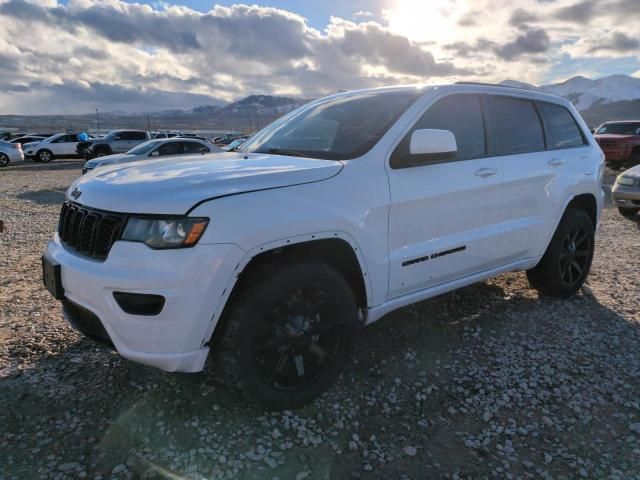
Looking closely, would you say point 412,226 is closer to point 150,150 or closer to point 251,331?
point 251,331

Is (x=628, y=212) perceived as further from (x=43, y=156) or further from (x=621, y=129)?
(x=43, y=156)

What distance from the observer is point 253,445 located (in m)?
2.62

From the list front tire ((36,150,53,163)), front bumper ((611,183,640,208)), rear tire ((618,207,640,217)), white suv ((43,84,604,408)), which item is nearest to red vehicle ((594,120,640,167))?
rear tire ((618,207,640,217))

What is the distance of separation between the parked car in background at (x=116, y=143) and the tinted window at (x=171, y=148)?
37.9 ft

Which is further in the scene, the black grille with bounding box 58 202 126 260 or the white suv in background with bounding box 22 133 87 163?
the white suv in background with bounding box 22 133 87 163

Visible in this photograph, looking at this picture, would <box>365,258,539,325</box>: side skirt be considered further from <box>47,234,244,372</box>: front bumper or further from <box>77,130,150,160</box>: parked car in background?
<box>77,130,150,160</box>: parked car in background

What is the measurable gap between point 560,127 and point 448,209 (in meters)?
1.99

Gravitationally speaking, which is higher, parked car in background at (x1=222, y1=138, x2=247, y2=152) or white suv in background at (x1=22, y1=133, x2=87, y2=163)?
parked car in background at (x1=222, y1=138, x2=247, y2=152)

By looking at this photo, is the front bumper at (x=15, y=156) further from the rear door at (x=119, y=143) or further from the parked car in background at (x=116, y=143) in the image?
the rear door at (x=119, y=143)

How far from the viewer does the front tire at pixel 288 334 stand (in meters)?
2.56

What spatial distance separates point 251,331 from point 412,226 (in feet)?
4.03

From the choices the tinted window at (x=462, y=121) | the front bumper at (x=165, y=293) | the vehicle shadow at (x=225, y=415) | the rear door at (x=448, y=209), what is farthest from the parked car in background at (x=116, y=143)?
the front bumper at (x=165, y=293)

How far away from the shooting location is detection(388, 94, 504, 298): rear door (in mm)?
3129

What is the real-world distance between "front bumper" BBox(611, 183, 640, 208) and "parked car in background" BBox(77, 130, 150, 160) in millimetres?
22293
